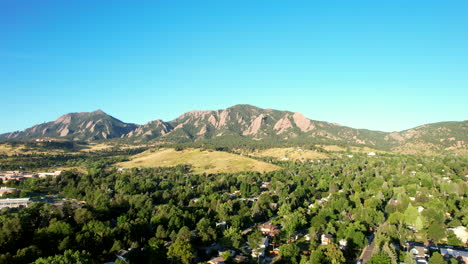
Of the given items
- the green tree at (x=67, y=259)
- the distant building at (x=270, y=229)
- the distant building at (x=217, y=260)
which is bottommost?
the distant building at (x=270, y=229)

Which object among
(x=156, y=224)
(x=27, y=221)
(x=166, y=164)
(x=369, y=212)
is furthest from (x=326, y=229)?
(x=166, y=164)

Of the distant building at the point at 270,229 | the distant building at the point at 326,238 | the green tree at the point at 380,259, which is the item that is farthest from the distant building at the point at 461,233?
the distant building at the point at 270,229

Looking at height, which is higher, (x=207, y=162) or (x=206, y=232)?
(x=207, y=162)

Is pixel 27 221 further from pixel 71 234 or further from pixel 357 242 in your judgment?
pixel 357 242

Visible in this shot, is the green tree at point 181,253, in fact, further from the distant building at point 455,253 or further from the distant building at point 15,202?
the distant building at point 15,202

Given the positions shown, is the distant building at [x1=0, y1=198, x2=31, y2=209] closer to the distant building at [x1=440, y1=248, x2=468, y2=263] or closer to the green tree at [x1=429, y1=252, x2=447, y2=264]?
the green tree at [x1=429, y1=252, x2=447, y2=264]

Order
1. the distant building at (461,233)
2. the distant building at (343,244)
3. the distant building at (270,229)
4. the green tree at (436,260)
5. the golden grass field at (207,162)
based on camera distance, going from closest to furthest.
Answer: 1. the green tree at (436,260)
2. the distant building at (343,244)
3. the distant building at (461,233)
4. the distant building at (270,229)
5. the golden grass field at (207,162)

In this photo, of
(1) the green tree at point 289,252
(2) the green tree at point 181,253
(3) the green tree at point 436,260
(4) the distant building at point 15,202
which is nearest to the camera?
(3) the green tree at point 436,260

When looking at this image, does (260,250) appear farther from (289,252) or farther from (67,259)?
(67,259)

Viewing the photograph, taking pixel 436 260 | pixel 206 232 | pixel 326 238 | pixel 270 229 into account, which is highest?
pixel 436 260

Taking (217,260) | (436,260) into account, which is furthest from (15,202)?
(436,260)
